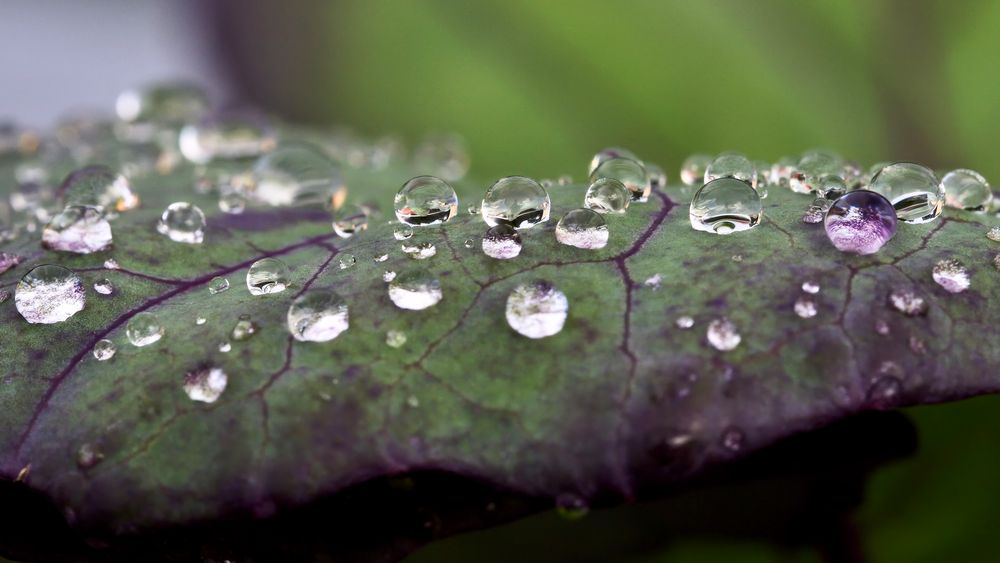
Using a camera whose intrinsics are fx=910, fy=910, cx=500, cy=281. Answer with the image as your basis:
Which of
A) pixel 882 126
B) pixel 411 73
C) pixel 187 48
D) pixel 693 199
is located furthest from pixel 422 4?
pixel 693 199

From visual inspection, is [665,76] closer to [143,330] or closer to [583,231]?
[583,231]

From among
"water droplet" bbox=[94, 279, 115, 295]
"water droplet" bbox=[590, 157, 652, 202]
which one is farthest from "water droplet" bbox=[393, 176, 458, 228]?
"water droplet" bbox=[94, 279, 115, 295]

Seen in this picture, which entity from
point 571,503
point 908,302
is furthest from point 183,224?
point 908,302

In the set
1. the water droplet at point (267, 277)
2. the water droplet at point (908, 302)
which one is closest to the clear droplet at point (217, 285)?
the water droplet at point (267, 277)

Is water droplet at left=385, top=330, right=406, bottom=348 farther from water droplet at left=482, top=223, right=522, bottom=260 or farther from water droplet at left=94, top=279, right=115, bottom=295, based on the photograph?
water droplet at left=94, top=279, right=115, bottom=295

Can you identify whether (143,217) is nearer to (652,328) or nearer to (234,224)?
(234,224)

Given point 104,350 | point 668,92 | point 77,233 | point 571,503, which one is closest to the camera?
point 571,503

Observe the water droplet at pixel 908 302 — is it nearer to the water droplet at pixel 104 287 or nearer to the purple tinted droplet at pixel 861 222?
the purple tinted droplet at pixel 861 222
